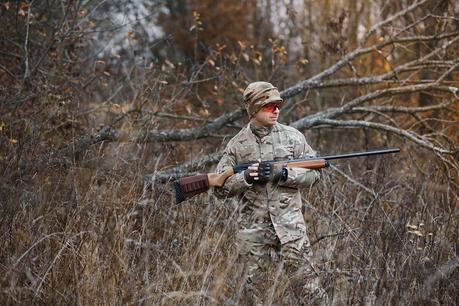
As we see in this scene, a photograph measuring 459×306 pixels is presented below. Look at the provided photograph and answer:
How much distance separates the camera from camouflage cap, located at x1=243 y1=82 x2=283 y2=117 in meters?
4.07

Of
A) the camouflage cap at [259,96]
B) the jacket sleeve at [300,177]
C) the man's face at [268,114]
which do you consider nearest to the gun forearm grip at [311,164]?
the jacket sleeve at [300,177]

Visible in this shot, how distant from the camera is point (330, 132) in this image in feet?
35.3

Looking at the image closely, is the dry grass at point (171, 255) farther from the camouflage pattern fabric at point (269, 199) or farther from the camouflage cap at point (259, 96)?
the camouflage cap at point (259, 96)

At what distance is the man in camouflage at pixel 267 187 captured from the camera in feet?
13.0

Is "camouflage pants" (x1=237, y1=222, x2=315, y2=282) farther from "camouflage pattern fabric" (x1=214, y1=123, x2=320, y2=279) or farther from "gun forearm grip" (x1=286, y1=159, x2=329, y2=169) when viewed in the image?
"gun forearm grip" (x1=286, y1=159, x2=329, y2=169)

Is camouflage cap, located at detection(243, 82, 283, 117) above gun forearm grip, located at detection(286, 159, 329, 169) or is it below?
above

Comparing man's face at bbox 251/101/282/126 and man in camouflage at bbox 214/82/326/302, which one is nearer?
man in camouflage at bbox 214/82/326/302

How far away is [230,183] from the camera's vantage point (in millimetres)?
4023

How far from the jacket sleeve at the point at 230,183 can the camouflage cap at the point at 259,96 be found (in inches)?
12.4

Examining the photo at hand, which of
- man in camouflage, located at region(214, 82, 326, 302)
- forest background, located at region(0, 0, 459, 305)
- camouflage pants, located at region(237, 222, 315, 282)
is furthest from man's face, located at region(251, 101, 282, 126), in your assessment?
forest background, located at region(0, 0, 459, 305)

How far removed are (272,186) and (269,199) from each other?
0.08 metres

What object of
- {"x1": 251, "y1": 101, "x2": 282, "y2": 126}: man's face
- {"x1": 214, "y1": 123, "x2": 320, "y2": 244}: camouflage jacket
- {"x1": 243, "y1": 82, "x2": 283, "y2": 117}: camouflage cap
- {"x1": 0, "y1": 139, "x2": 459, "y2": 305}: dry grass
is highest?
{"x1": 243, "y1": 82, "x2": 283, "y2": 117}: camouflage cap

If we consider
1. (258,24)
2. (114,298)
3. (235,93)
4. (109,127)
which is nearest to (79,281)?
(114,298)

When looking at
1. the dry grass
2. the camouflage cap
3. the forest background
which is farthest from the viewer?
the camouflage cap
